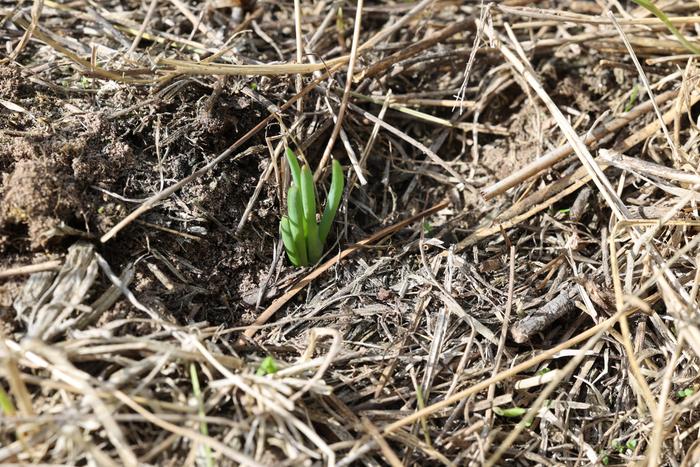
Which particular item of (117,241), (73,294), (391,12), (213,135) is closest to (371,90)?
(391,12)

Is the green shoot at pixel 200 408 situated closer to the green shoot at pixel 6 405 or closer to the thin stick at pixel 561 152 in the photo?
the green shoot at pixel 6 405

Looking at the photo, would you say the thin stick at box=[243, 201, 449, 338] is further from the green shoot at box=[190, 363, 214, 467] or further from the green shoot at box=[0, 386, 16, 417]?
the green shoot at box=[0, 386, 16, 417]

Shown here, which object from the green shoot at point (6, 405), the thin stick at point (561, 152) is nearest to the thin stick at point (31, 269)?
the green shoot at point (6, 405)

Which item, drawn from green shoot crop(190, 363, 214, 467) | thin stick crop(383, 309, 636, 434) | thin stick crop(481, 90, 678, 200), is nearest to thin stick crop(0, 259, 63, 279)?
green shoot crop(190, 363, 214, 467)

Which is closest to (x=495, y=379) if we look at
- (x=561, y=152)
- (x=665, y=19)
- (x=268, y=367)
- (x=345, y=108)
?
(x=268, y=367)

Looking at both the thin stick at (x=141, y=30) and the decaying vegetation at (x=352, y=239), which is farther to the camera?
the thin stick at (x=141, y=30)

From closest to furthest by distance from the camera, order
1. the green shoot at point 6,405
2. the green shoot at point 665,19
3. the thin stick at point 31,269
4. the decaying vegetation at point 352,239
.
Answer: the green shoot at point 6,405
the decaying vegetation at point 352,239
the thin stick at point 31,269
the green shoot at point 665,19
